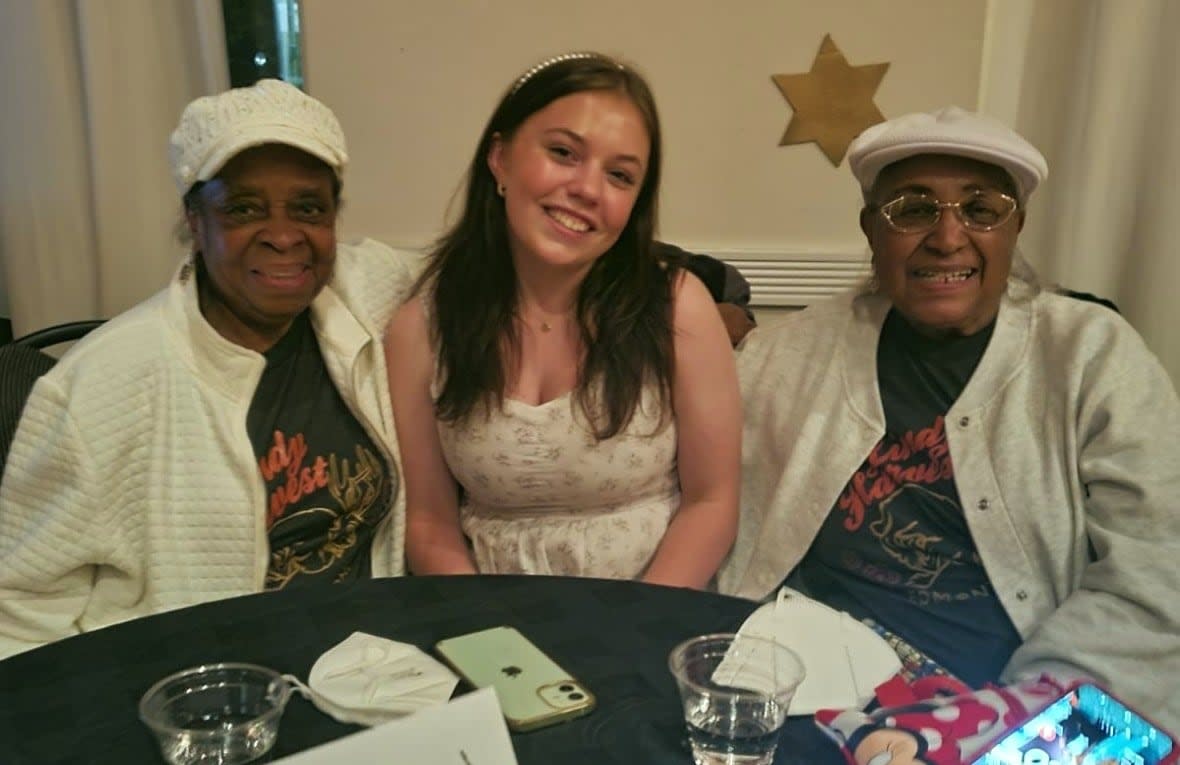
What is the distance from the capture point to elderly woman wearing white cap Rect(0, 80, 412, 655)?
1.46 meters

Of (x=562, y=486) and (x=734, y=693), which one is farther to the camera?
(x=562, y=486)

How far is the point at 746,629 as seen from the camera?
1.20 m

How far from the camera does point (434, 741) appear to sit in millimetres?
962

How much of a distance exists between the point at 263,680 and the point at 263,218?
810mm

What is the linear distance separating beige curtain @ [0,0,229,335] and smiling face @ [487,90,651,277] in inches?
54.2

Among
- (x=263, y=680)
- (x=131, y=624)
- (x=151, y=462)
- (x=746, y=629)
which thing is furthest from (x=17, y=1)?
(x=746, y=629)

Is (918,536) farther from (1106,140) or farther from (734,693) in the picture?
(1106,140)

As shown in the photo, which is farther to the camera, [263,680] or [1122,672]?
[1122,672]

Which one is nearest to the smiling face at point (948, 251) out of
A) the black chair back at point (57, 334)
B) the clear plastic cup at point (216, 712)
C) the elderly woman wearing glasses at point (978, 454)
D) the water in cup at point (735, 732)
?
the elderly woman wearing glasses at point (978, 454)

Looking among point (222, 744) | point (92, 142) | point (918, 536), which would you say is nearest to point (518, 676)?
point (222, 744)

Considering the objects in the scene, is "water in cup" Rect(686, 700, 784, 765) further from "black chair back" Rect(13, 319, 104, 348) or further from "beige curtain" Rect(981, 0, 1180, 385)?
"beige curtain" Rect(981, 0, 1180, 385)

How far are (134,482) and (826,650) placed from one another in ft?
3.42

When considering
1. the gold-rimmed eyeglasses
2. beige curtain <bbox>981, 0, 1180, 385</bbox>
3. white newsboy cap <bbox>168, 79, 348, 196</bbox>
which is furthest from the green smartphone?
beige curtain <bbox>981, 0, 1180, 385</bbox>

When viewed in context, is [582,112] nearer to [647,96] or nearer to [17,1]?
[647,96]
